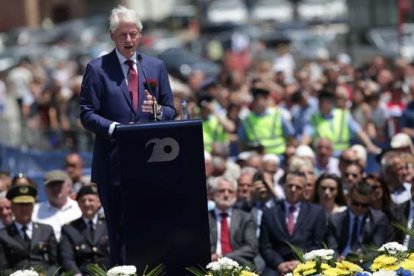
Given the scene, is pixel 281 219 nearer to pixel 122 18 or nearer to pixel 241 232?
pixel 241 232

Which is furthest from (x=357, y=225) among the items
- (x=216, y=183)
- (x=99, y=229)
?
(x=99, y=229)

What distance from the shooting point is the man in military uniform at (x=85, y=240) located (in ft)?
36.3

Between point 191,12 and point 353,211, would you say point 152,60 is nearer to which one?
point 353,211

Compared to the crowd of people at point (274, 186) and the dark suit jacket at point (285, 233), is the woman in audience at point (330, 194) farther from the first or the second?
the dark suit jacket at point (285, 233)

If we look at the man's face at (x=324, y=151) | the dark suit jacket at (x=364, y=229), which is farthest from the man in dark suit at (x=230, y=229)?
the man's face at (x=324, y=151)

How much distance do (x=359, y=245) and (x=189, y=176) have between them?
3.02 meters

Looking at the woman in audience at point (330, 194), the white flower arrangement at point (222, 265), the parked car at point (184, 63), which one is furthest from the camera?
the parked car at point (184, 63)

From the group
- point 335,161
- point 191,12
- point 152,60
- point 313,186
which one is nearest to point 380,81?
point 335,161

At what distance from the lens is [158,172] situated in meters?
8.39

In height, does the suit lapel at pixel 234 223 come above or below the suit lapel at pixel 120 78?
below

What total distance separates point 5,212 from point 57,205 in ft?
2.90

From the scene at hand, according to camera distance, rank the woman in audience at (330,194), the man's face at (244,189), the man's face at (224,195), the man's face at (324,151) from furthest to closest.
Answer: the man's face at (324,151) → the man's face at (244,189) → the woman in audience at (330,194) → the man's face at (224,195)

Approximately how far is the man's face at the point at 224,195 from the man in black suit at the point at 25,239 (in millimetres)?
1534

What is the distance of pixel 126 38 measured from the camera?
338 inches
